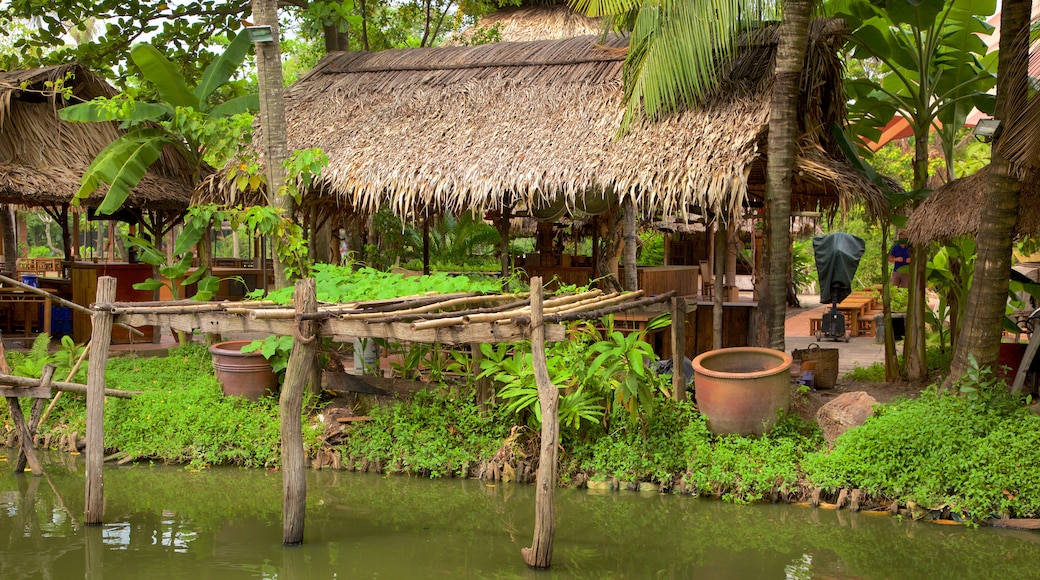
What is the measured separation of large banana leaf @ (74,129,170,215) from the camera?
9500 mm

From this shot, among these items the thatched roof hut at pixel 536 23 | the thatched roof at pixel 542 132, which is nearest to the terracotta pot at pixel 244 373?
the thatched roof at pixel 542 132

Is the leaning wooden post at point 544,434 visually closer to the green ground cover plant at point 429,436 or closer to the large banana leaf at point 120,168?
the green ground cover plant at point 429,436

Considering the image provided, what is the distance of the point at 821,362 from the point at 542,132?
363 centimetres

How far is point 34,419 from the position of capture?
26.4ft

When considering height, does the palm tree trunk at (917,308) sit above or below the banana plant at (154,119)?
below

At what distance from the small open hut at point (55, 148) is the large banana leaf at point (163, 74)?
0.87 metres

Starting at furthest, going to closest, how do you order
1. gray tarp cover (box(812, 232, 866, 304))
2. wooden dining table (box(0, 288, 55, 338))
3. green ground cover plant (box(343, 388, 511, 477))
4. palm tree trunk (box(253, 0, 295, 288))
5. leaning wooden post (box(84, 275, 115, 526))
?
1. gray tarp cover (box(812, 232, 866, 304))
2. wooden dining table (box(0, 288, 55, 338))
3. palm tree trunk (box(253, 0, 295, 288))
4. green ground cover plant (box(343, 388, 511, 477))
5. leaning wooden post (box(84, 275, 115, 526))

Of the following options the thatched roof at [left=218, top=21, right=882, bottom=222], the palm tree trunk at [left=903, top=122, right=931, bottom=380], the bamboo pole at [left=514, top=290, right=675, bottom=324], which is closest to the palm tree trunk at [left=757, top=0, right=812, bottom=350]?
the thatched roof at [left=218, top=21, right=882, bottom=222]

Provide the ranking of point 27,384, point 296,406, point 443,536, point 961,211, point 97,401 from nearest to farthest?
point 296,406 → point 443,536 → point 97,401 → point 27,384 → point 961,211

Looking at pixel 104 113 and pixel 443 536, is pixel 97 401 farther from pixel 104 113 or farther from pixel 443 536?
pixel 104 113

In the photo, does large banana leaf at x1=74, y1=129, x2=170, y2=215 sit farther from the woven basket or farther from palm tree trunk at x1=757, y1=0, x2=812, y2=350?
the woven basket

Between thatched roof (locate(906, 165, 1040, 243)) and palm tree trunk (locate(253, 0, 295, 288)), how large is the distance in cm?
589


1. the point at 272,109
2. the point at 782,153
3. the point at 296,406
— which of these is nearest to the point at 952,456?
the point at 782,153

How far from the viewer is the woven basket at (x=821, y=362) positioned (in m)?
8.87
